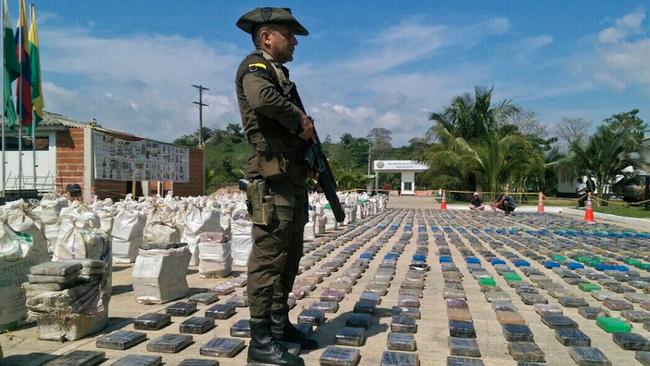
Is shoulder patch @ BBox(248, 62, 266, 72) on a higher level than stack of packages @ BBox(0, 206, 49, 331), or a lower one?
higher

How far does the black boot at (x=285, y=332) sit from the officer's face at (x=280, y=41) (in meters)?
1.54

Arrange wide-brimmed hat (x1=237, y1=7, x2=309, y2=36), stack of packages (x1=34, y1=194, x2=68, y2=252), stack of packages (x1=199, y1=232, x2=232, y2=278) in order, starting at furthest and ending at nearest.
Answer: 1. stack of packages (x1=34, y1=194, x2=68, y2=252)
2. stack of packages (x1=199, y1=232, x2=232, y2=278)
3. wide-brimmed hat (x1=237, y1=7, x2=309, y2=36)

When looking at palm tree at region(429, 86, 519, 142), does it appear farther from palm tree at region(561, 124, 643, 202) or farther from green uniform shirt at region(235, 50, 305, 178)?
green uniform shirt at region(235, 50, 305, 178)

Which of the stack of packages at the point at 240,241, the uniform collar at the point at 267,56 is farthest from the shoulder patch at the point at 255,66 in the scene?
the stack of packages at the point at 240,241

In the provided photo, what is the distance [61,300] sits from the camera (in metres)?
2.97

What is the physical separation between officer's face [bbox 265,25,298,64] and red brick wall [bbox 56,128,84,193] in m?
14.8

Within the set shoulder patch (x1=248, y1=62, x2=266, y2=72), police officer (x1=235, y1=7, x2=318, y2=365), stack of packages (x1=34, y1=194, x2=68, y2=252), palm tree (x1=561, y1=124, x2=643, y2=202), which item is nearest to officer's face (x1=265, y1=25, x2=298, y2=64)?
police officer (x1=235, y1=7, x2=318, y2=365)

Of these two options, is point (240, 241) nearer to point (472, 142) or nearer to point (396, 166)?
point (472, 142)

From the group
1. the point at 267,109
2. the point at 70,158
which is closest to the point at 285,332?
the point at 267,109

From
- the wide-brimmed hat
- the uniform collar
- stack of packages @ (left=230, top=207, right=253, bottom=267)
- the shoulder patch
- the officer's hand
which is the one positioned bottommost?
stack of packages @ (left=230, top=207, right=253, bottom=267)

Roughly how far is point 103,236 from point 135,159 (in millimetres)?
13504

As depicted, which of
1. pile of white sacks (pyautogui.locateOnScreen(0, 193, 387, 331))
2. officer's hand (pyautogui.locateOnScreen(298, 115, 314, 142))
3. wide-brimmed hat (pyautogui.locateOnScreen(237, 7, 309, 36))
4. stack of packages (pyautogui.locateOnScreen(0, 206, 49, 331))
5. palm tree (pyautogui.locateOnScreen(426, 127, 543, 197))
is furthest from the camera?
palm tree (pyautogui.locateOnScreen(426, 127, 543, 197))

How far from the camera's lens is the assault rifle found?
282 cm

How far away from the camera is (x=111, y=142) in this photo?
15805 mm
